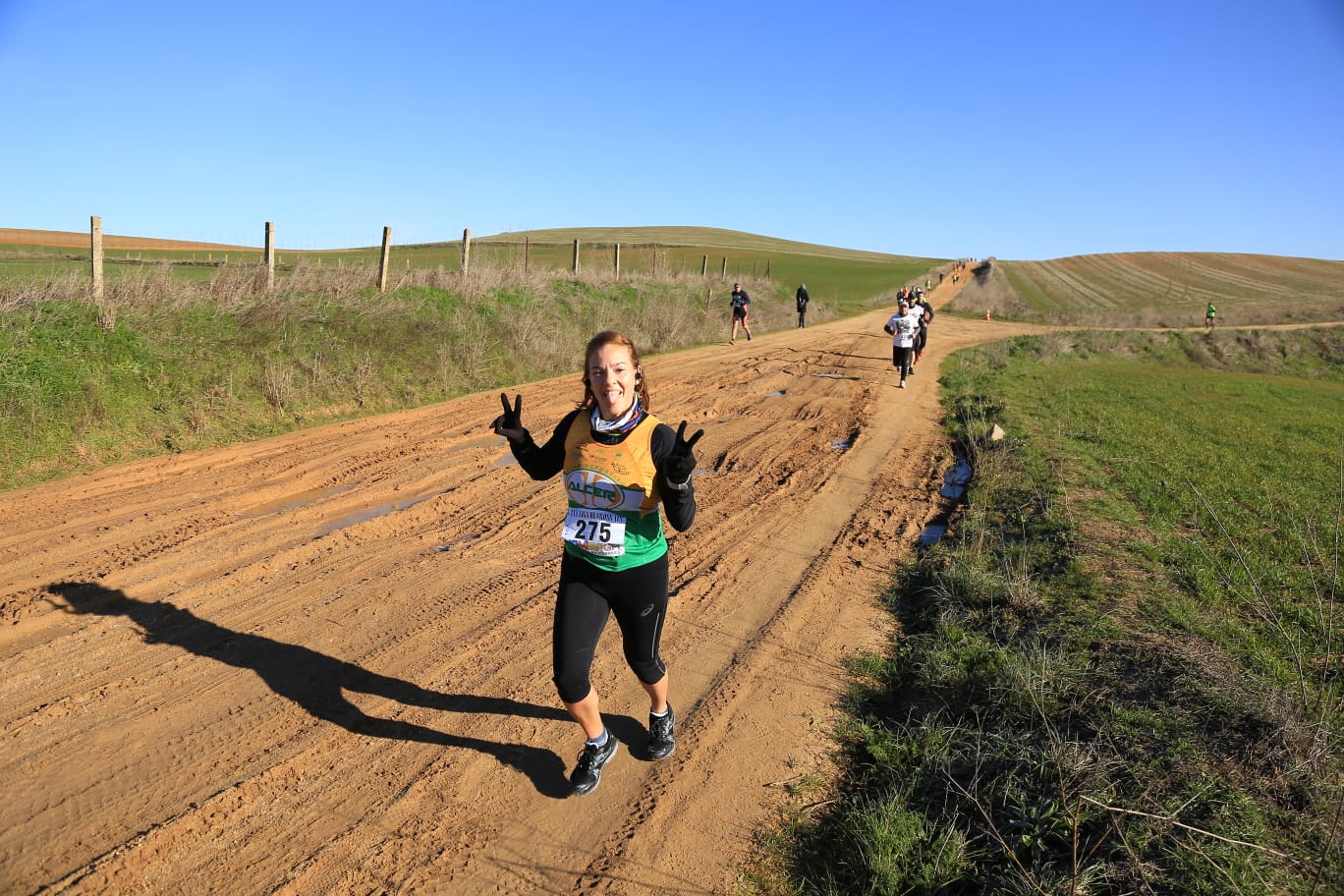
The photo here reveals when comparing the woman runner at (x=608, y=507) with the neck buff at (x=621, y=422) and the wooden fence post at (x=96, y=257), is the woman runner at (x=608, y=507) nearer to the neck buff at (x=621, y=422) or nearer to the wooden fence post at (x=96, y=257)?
the neck buff at (x=621, y=422)

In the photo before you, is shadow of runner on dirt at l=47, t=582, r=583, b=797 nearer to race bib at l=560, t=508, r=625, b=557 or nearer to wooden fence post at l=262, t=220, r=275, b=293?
race bib at l=560, t=508, r=625, b=557

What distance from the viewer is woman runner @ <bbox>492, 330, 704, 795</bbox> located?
11.2 feet

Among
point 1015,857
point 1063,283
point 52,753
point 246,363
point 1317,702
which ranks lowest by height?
point 52,753

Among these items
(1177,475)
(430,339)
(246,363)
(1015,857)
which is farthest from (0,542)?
(1177,475)

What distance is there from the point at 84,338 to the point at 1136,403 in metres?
18.3

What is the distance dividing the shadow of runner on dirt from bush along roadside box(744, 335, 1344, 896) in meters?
1.35

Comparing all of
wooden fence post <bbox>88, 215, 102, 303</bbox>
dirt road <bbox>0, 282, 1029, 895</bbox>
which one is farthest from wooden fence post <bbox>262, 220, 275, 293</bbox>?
dirt road <bbox>0, 282, 1029, 895</bbox>

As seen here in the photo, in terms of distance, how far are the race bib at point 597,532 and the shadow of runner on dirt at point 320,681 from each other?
123 centimetres

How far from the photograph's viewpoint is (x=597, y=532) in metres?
3.48

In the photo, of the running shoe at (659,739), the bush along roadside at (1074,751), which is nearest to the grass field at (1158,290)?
the bush along roadside at (1074,751)

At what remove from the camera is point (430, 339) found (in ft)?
49.4

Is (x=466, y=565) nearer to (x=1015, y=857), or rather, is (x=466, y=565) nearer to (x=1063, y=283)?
(x=1015, y=857)

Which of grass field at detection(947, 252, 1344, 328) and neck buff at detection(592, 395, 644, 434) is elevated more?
grass field at detection(947, 252, 1344, 328)

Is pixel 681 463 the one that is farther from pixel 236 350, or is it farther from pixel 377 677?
pixel 236 350
